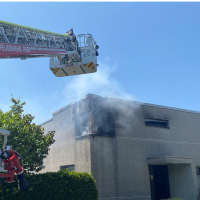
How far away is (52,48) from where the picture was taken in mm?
8570

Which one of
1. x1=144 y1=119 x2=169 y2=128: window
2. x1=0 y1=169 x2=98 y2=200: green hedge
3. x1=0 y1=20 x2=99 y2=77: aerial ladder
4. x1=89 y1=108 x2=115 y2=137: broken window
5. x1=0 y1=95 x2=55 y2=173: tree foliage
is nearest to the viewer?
x1=0 y1=20 x2=99 y2=77: aerial ladder

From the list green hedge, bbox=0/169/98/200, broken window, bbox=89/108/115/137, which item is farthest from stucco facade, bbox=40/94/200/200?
green hedge, bbox=0/169/98/200

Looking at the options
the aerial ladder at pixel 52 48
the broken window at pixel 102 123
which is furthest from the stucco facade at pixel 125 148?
the aerial ladder at pixel 52 48

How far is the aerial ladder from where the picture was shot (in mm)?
6578

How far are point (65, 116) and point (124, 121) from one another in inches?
152

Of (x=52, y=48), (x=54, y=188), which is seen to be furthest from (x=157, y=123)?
(x=52, y=48)

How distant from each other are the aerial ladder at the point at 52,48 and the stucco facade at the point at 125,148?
388 centimetres

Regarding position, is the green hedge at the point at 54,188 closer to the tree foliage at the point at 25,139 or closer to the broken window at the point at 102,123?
the tree foliage at the point at 25,139

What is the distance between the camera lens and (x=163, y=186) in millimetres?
15633

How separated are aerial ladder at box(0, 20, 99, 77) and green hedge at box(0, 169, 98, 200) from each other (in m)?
4.37

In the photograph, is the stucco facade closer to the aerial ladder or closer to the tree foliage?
the tree foliage

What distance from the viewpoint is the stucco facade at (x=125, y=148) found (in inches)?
515

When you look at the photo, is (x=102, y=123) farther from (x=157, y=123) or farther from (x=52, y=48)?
(x=52, y=48)

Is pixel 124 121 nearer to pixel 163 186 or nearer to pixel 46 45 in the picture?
pixel 163 186
